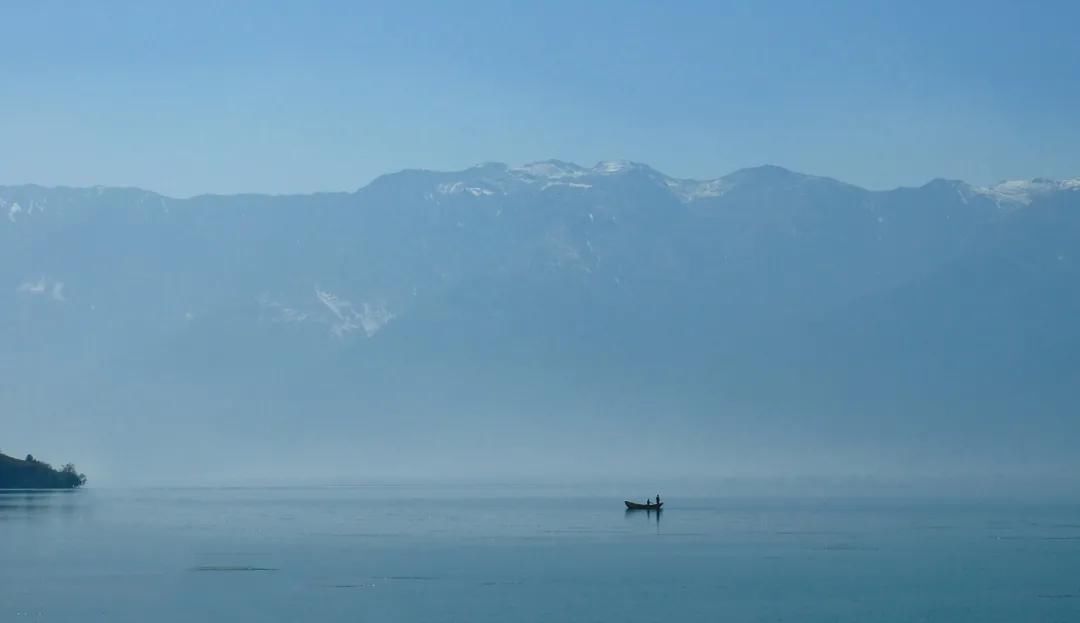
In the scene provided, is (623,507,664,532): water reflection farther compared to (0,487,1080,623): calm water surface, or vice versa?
(623,507,664,532): water reflection

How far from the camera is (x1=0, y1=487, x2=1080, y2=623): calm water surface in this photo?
82312 millimetres

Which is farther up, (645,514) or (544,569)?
(645,514)

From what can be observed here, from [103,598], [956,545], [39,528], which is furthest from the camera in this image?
[39,528]

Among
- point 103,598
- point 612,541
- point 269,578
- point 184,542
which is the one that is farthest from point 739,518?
point 103,598

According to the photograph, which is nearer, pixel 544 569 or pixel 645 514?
pixel 544 569

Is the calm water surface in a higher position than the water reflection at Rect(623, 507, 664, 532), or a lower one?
lower

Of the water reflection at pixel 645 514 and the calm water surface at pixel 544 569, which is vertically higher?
the water reflection at pixel 645 514

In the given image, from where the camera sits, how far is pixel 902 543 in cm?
12750

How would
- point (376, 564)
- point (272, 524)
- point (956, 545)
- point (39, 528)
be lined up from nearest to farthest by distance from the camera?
point (376, 564), point (956, 545), point (39, 528), point (272, 524)

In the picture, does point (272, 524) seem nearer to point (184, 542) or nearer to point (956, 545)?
point (184, 542)

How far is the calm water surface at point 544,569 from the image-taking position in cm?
8231

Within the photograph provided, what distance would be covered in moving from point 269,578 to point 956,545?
55.3 m

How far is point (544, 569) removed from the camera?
105062 millimetres

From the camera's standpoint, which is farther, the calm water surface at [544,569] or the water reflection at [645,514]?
the water reflection at [645,514]
